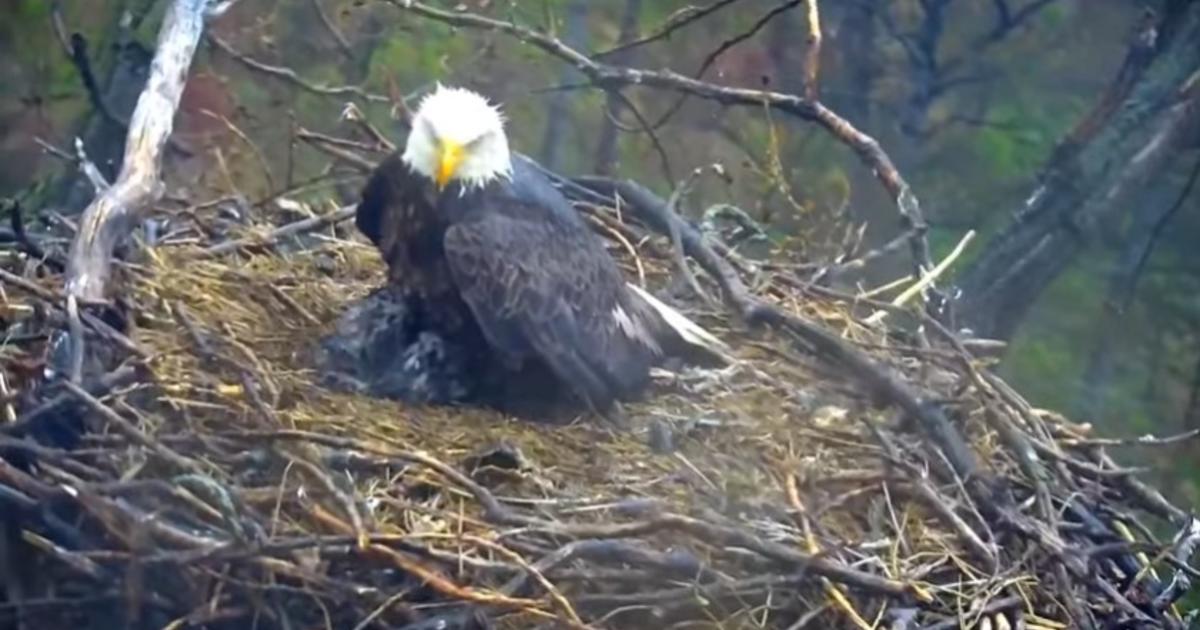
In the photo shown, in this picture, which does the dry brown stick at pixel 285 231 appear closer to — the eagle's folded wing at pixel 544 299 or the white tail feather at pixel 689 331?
the eagle's folded wing at pixel 544 299

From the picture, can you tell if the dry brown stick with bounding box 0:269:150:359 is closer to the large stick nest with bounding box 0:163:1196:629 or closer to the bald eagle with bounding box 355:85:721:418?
the large stick nest with bounding box 0:163:1196:629

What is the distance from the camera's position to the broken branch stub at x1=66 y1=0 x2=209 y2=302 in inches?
154

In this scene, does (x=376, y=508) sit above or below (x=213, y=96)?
below

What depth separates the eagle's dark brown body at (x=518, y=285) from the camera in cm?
445

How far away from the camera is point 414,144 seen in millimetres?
4664

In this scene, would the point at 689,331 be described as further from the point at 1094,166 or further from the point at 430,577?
the point at 1094,166

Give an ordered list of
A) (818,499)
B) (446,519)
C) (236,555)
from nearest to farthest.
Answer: (236,555)
(446,519)
(818,499)

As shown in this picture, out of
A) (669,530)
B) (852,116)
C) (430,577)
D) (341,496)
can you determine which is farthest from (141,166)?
(852,116)

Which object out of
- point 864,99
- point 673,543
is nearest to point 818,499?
point 673,543

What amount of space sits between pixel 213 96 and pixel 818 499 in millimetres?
3762

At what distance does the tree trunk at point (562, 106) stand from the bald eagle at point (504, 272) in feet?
7.50

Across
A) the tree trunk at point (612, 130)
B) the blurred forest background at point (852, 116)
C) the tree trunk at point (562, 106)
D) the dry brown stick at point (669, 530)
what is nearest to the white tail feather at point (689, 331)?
the dry brown stick at point (669, 530)

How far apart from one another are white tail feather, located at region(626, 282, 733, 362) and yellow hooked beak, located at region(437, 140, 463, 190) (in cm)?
55

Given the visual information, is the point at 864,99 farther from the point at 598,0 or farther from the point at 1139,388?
the point at 1139,388
